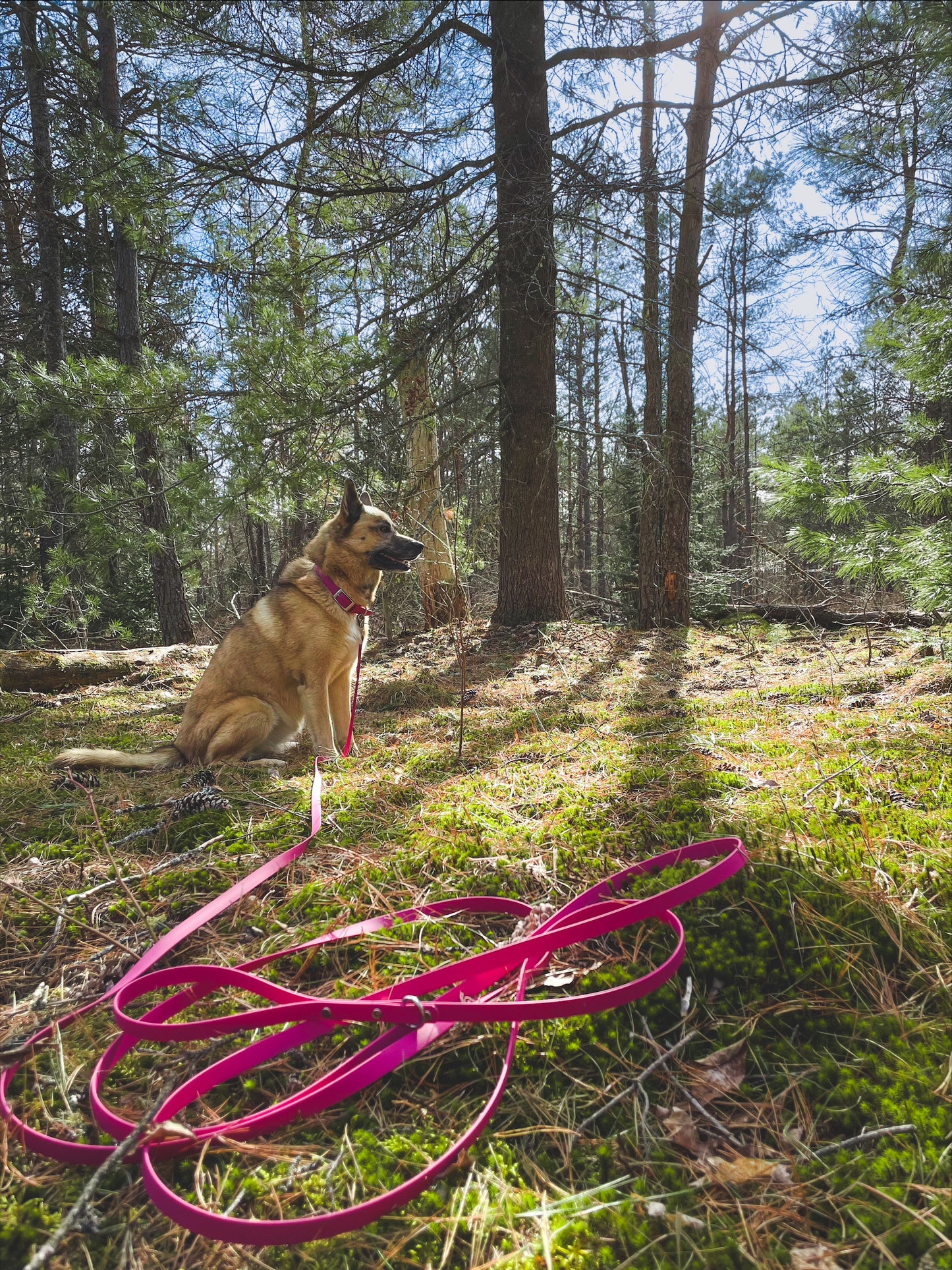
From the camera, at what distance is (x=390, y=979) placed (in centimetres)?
154

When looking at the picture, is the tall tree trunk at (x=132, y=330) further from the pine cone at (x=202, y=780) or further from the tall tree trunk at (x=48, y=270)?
the pine cone at (x=202, y=780)

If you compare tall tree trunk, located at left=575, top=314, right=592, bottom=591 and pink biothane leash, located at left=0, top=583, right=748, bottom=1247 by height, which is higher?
tall tree trunk, located at left=575, top=314, right=592, bottom=591

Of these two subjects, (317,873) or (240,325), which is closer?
(317,873)

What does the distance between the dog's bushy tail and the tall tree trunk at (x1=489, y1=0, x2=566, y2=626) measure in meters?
4.48

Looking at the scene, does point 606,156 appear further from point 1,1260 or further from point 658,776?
point 1,1260

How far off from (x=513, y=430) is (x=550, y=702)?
390 cm

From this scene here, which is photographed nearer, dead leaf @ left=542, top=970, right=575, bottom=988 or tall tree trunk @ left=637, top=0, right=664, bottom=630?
dead leaf @ left=542, top=970, right=575, bottom=988

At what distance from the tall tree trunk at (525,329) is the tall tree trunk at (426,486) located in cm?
85

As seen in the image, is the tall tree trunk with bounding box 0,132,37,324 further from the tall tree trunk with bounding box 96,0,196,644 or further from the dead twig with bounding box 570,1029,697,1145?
the dead twig with bounding box 570,1029,697,1145

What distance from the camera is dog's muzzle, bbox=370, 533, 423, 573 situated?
181 inches

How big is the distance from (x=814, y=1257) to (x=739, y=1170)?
0.16 metres

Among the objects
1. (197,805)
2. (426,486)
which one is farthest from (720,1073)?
(426,486)

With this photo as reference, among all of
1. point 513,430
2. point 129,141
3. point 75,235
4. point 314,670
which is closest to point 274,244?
point 129,141

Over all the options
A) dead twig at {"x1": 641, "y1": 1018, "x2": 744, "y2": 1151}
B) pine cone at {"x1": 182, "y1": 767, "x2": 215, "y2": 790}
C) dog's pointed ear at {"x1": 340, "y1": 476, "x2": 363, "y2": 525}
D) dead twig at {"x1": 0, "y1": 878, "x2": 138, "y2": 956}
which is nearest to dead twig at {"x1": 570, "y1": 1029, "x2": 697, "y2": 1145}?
dead twig at {"x1": 641, "y1": 1018, "x2": 744, "y2": 1151}
